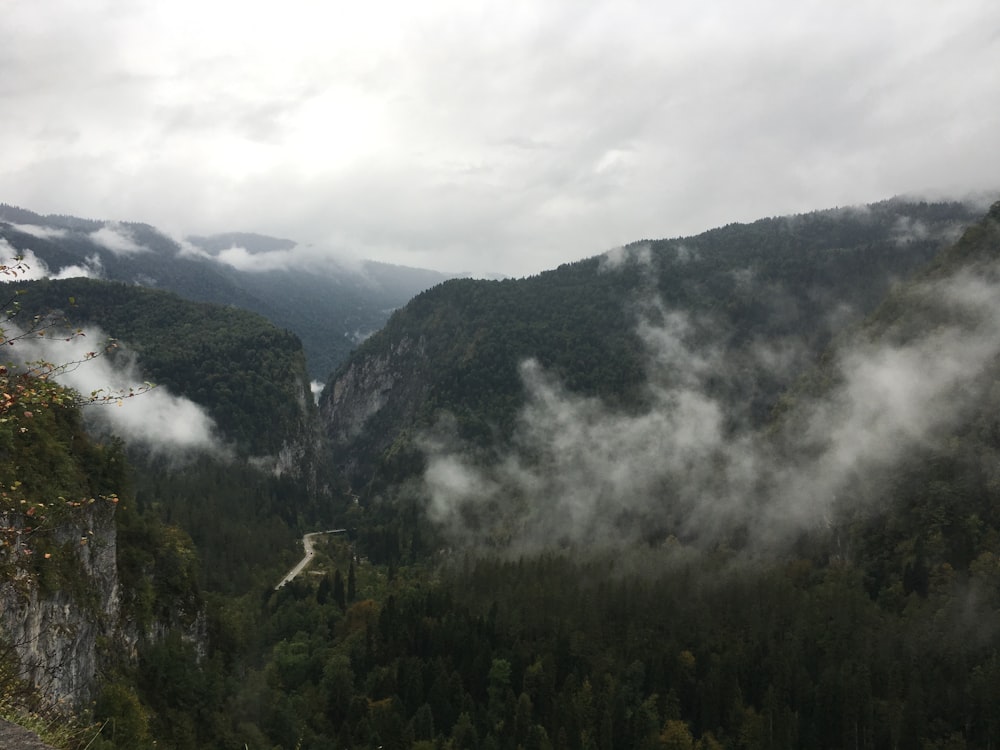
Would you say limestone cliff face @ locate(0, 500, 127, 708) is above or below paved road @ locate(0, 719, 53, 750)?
below

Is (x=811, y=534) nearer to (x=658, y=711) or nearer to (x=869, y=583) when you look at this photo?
(x=869, y=583)

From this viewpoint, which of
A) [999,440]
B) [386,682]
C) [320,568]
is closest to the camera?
[386,682]

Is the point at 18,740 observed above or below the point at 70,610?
above

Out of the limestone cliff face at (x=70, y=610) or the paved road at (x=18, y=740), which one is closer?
the paved road at (x=18, y=740)

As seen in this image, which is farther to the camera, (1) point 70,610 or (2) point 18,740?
(1) point 70,610

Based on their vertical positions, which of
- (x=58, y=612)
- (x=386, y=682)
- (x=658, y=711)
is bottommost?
(x=658, y=711)

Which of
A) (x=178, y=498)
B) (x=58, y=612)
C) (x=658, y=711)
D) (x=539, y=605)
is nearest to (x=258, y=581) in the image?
(x=178, y=498)

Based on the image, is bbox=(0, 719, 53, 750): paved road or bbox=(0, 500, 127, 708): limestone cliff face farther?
bbox=(0, 500, 127, 708): limestone cliff face

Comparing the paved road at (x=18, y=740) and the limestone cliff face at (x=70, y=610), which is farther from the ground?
the paved road at (x=18, y=740)
